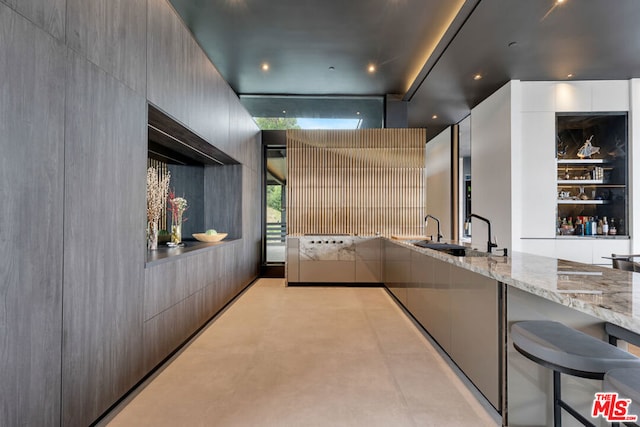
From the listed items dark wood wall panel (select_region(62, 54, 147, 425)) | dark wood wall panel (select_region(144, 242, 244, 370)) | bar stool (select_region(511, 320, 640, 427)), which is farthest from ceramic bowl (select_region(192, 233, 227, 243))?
bar stool (select_region(511, 320, 640, 427))

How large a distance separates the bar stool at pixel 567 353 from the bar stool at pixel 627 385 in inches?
6.2

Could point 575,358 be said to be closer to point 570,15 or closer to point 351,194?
point 570,15

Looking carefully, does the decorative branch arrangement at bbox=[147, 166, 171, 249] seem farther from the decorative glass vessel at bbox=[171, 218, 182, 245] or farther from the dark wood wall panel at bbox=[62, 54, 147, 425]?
the dark wood wall panel at bbox=[62, 54, 147, 425]

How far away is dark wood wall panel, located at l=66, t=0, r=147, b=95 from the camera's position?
1.73 meters

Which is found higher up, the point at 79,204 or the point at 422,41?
the point at 422,41

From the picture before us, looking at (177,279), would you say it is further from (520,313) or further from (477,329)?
(520,313)

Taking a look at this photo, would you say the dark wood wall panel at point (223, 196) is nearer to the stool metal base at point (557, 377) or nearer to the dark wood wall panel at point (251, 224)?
the dark wood wall panel at point (251, 224)

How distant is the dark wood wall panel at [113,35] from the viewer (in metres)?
1.73

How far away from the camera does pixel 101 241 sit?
1905mm

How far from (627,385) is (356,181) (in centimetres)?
527

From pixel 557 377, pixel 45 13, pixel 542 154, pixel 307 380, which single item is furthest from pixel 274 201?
pixel 557 377

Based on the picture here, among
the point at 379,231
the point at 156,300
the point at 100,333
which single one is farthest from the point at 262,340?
the point at 379,231

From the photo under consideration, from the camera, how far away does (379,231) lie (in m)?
6.14

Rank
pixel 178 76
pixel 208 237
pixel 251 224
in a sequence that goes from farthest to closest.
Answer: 1. pixel 251 224
2. pixel 208 237
3. pixel 178 76
